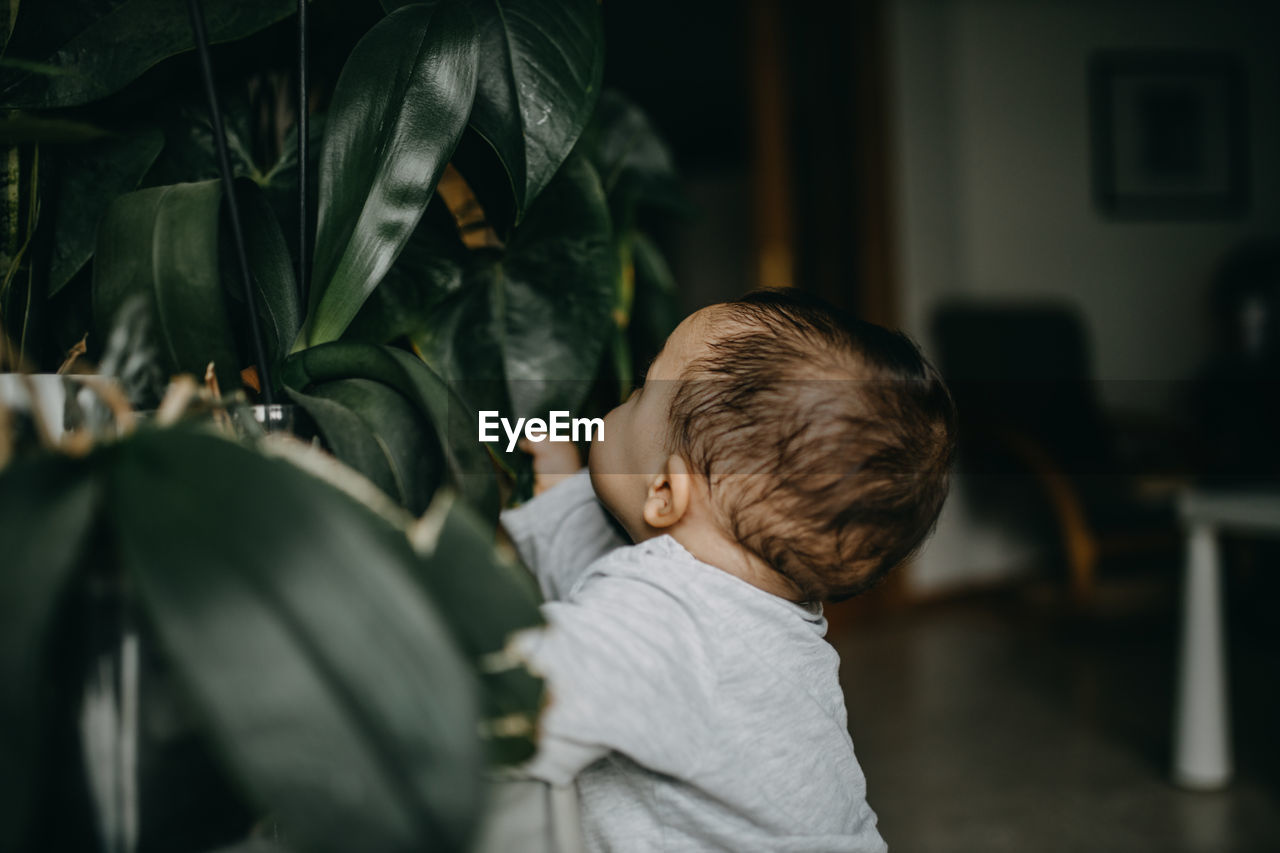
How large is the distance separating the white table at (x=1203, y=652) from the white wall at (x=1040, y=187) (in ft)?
5.26

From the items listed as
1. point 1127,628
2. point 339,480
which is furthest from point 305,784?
point 1127,628

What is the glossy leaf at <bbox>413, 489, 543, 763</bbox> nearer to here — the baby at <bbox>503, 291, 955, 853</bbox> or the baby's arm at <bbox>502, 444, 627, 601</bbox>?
the baby at <bbox>503, 291, 955, 853</bbox>

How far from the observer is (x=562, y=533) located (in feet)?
2.19

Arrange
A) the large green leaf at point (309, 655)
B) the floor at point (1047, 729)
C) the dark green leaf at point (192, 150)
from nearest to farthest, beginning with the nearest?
1. the large green leaf at point (309, 655)
2. the dark green leaf at point (192, 150)
3. the floor at point (1047, 729)

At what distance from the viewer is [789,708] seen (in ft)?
1.66

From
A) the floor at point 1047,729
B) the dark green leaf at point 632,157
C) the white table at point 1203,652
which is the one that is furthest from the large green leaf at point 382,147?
the white table at point 1203,652

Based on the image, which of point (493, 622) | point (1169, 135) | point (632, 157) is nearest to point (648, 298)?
point (632, 157)

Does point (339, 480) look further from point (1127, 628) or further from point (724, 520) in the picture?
point (1127, 628)

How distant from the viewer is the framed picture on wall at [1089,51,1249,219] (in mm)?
3896

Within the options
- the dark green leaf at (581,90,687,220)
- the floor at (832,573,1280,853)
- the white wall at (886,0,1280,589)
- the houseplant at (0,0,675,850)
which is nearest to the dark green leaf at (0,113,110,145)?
the houseplant at (0,0,675,850)

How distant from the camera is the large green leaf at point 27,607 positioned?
0.88 feet

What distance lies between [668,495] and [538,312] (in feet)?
0.69

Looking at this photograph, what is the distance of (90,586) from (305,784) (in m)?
0.13

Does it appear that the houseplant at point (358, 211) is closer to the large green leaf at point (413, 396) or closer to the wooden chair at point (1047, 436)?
the large green leaf at point (413, 396)
